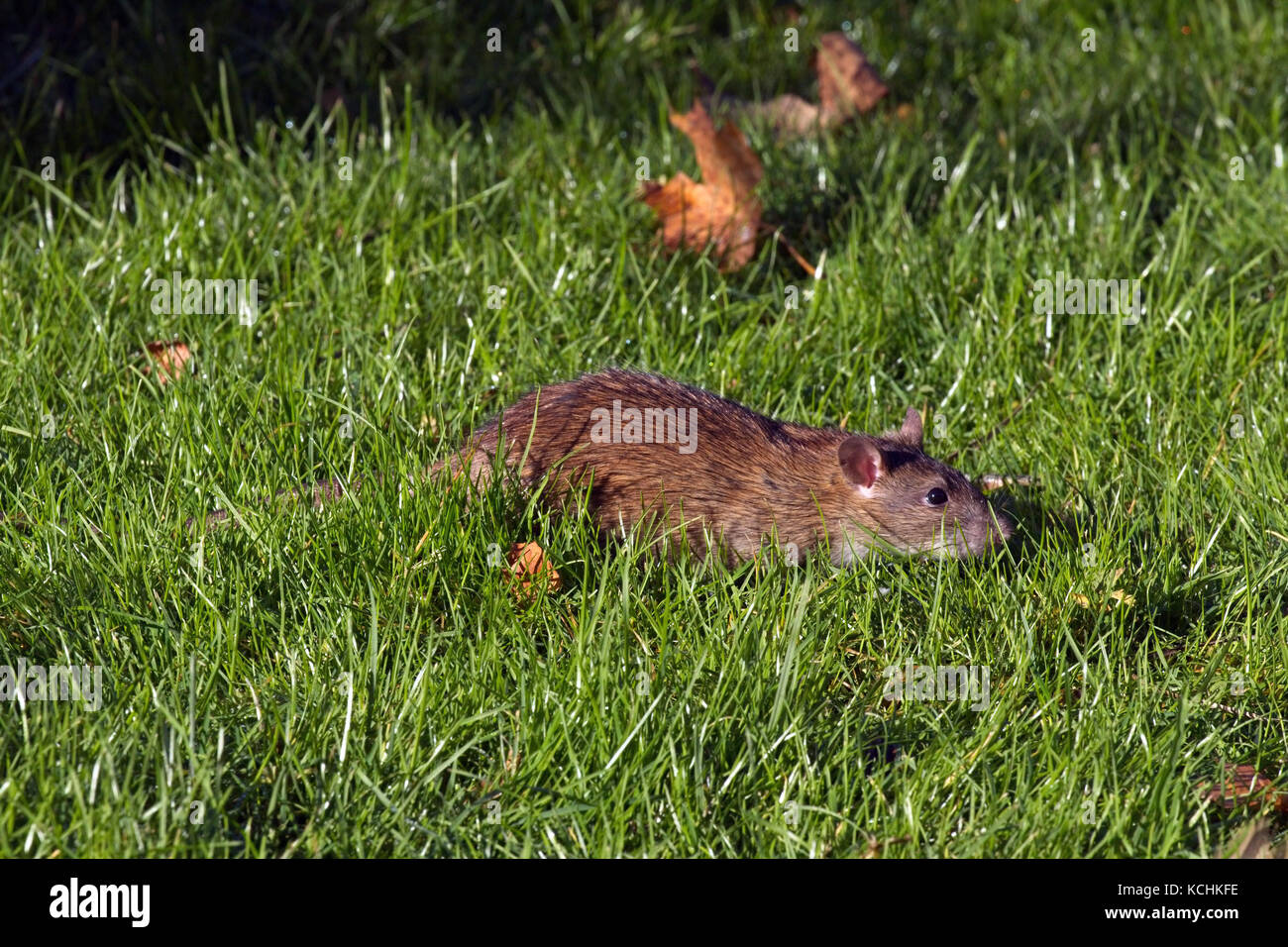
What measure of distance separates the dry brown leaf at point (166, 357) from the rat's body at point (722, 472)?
119cm

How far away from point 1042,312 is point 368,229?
8.87 feet

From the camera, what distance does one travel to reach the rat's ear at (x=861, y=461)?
4352 mm

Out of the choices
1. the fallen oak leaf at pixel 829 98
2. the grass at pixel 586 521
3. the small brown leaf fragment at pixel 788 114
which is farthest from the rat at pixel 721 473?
the fallen oak leaf at pixel 829 98

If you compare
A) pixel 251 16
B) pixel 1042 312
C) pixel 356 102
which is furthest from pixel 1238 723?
pixel 251 16

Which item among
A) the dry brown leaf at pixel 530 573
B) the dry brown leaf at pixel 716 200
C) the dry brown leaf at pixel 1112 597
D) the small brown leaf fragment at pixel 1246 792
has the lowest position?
the small brown leaf fragment at pixel 1246 792

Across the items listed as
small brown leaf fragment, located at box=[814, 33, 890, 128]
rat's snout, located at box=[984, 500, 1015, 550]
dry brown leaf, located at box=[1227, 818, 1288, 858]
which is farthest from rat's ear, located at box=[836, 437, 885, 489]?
small brown leaf fragment, located at box=[814, 33, 890, 128]

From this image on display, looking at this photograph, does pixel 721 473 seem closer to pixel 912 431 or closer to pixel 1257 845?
pixel 912 431

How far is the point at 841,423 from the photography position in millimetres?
5000

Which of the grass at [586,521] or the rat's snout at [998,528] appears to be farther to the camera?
the rat's snout at [998,528]

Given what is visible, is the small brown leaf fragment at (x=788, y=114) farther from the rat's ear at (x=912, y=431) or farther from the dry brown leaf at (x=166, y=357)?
the dry brown leaf at (x=166, y=357)

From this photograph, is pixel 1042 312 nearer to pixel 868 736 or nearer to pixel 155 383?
pixel 868 736

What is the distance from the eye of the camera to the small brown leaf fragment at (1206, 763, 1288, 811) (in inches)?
125

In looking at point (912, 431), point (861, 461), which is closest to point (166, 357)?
point (861, 461)

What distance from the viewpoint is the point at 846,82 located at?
22.4 feet
